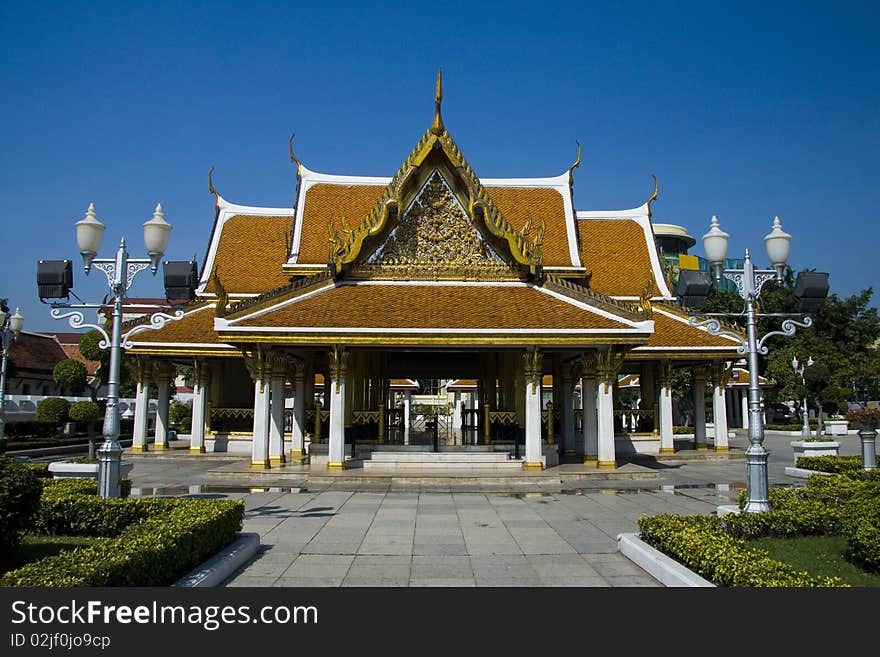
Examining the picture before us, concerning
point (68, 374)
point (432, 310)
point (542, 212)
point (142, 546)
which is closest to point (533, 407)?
point (432, 310)

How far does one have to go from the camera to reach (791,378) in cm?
3838

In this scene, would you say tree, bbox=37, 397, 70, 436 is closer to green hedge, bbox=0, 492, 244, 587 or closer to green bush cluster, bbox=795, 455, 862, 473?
green hedge, bbox=0, 492, 244, 587

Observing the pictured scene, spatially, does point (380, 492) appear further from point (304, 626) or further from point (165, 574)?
point (304, 626)

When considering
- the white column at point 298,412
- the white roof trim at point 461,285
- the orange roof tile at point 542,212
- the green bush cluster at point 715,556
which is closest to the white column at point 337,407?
the white roof trim at point 461,285

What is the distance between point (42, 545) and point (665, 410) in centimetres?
1955

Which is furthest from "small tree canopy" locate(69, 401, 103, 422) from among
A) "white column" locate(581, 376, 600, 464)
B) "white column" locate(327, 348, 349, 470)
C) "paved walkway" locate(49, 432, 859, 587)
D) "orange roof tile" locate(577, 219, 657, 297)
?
"orange roof tile" locate(577, 219, 657, 297)

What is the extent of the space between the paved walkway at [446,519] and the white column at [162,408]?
5414 millimetres

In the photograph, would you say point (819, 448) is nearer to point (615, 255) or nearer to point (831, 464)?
point (831, 464)

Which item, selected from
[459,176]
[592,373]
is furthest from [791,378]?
[459,176]

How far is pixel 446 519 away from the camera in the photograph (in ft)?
33.4

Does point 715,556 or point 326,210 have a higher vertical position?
point 326,210

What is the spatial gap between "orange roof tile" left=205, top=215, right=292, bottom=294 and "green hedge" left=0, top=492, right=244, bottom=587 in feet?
53.3

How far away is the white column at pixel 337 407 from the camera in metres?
15.5

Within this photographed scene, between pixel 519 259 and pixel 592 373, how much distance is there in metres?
3.47
